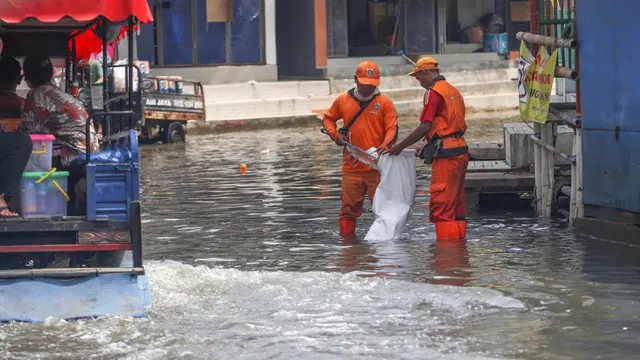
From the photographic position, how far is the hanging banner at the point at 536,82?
11.9 metres

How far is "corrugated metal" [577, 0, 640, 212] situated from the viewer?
10.4m

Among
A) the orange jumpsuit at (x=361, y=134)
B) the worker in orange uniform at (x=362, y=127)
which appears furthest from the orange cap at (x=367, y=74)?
the orange jumpsuit at (x=361, y=134)

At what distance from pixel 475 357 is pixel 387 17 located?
95.4 feet

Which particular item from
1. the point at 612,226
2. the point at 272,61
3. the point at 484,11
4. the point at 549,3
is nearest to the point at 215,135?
the point at 272,61

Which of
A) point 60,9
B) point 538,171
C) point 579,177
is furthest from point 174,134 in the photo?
point 60,9

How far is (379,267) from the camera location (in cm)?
998

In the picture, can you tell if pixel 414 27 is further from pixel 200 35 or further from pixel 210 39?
pixel 200 35

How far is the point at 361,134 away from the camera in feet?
37.8

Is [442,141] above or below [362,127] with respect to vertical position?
below

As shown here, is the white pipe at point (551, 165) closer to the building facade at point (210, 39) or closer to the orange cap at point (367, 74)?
the orange cap at point (367, 74)

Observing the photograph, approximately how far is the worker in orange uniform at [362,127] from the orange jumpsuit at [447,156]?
607 mm

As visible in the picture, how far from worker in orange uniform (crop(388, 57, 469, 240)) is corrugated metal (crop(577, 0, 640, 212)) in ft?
4.18

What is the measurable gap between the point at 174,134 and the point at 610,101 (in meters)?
15.8

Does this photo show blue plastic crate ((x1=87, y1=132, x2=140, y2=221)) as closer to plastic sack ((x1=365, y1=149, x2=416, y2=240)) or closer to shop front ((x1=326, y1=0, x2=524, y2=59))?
plastic sack ((x1=365, y1=149, x2=416, y2=240))
